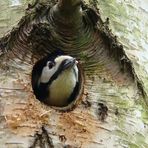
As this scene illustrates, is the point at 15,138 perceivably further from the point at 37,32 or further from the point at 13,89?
the point at 37,32

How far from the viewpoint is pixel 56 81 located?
7.51 feet

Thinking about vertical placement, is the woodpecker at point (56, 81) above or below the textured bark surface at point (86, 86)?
below

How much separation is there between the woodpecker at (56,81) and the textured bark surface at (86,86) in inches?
9.6

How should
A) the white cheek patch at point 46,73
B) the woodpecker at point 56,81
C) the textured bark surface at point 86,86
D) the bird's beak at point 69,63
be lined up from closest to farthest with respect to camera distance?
the textured bark surface at point 86,86
the bird's beak at point 69,63
the woodpecker at point 56,81
the white cheek patch at point 46,73

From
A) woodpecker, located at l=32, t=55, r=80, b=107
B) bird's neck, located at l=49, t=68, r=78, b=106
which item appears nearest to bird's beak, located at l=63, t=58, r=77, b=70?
woodpecker, located at l=32, t=55, r=80, b=107

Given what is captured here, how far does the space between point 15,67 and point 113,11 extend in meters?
0.48

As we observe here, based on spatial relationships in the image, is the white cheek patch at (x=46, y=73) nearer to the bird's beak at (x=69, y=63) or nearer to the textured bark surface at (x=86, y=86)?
the bird's beak at (x=69, y=63)

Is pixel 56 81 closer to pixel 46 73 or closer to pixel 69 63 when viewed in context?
pixel 46 73

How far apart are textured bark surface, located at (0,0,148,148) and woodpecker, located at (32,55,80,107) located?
0.80ft

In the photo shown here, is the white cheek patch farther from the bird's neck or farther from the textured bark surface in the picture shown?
the textured bark surface

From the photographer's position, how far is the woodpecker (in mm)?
2164

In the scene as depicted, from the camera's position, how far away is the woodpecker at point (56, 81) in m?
2.16

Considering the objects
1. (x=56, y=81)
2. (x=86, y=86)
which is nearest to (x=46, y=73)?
(x=56, y=81)

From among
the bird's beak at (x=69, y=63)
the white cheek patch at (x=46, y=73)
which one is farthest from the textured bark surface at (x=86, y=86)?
the white cheek patch at (x=46, y=73)
